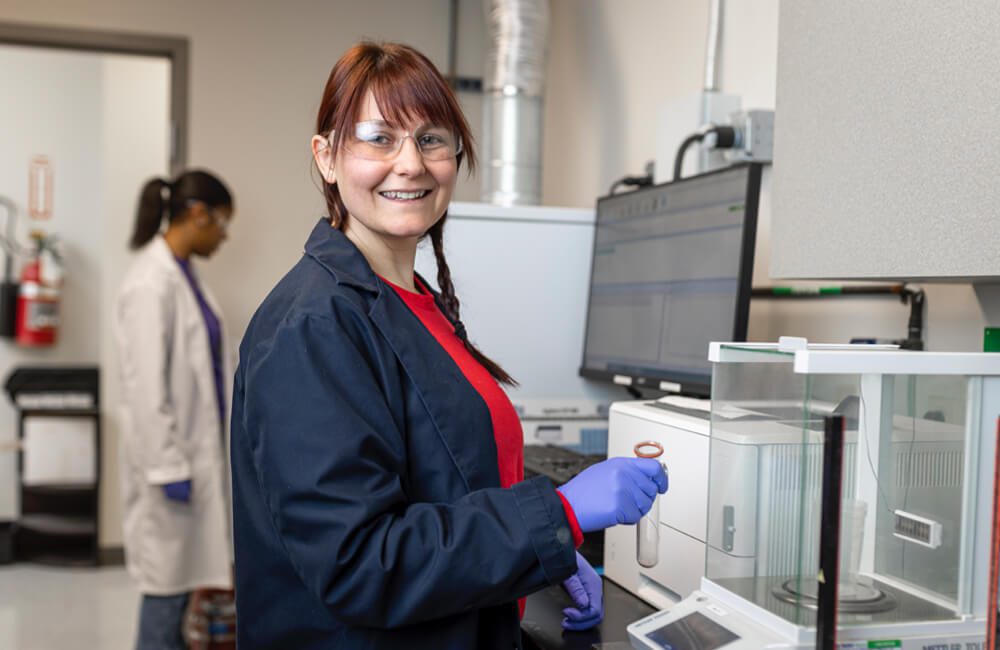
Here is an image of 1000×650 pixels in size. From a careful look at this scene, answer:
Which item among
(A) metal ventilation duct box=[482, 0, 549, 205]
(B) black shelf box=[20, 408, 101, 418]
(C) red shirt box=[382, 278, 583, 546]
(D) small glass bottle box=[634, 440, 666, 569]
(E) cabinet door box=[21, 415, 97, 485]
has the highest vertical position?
(A) metal ventilation duct box=[482, 0, 549, 205]

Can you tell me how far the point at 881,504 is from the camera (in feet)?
3.56

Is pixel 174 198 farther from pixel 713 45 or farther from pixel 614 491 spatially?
pixel 614 491

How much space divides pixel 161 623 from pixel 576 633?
186 centimetres

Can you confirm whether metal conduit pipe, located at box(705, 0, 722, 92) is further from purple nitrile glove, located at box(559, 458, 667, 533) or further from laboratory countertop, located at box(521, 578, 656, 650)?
purple nitrile glove, located at box(559, 458, 667, 533)

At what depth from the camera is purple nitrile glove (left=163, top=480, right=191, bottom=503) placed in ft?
9.23

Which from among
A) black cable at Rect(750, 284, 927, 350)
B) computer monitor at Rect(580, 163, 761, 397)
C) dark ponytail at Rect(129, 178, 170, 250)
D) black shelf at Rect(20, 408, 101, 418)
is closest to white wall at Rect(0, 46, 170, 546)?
black shelf at Rect(20, 408, 101, 418)

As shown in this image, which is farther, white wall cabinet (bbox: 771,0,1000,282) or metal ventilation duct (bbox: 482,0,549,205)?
metal ventilation duct (bbox: 482,0,549,205)

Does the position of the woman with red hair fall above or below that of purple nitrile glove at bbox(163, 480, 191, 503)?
above

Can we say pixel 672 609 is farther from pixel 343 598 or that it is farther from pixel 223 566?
pixel 223 566

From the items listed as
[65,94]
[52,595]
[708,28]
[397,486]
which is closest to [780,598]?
[397,486]

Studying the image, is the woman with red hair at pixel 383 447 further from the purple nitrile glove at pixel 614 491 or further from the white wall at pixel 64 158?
the white wall at pixel 64 158

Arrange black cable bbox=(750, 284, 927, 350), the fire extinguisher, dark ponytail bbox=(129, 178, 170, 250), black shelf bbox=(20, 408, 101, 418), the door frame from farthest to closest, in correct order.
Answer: the fire extinguisher
black shelf bbox=(20, 408, 101, 418)
the door frame
dark ponytail bbox=(129, 178, 170, 250)
black cable bbox=(750, 284, 927, 350)

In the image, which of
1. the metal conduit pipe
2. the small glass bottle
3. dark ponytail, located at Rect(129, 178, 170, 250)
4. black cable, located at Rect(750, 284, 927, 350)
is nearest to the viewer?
the small glass bottle

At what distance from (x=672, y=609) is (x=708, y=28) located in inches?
63.7
